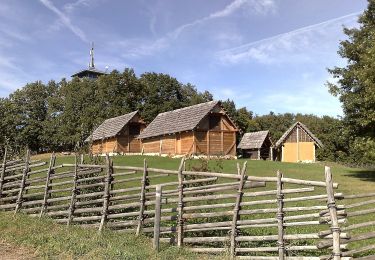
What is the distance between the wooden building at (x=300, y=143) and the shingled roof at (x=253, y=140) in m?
1.98

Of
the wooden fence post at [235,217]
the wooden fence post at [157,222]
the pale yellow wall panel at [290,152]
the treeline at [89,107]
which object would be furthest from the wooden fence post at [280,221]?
the treeline at [89,107]

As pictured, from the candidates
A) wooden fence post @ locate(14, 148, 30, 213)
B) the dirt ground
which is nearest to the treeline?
wooden fence post @ locate(14, 148, 30, 213)

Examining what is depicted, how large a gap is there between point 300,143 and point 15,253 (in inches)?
1727

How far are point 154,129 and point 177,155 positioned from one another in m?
5.78

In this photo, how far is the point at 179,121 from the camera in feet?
135

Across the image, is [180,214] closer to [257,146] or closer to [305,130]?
[257,146]

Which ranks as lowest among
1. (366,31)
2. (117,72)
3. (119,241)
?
(119,241)

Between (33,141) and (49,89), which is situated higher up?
(49,89)

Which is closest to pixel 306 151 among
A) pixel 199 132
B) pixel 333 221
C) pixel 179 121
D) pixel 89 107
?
pixel 199 132

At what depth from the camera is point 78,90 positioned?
2793 inches

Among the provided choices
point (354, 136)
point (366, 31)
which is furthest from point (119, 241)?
point (366, 31)

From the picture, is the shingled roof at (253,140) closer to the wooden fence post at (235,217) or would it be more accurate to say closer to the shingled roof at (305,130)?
the shingled roof at (305,130)

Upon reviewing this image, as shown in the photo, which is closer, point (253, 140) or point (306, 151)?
point (306, 151)

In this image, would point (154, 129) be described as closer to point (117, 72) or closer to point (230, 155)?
point (230, 155)
